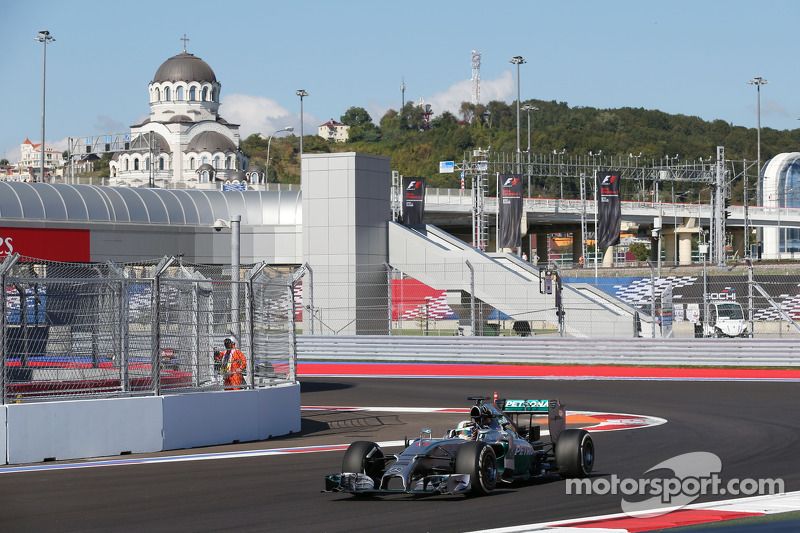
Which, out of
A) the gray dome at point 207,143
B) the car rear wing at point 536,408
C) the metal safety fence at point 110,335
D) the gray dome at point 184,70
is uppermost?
the gray dome at point 184,70

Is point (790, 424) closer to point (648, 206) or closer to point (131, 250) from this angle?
point (131, 250)

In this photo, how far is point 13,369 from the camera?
12.8 meters

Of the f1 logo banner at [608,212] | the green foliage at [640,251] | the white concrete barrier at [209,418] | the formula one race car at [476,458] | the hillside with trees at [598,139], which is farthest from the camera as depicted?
the hillside with trees at [598,139]

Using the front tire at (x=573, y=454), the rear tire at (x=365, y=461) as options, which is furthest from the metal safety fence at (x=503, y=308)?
the rear tire at (x=365, y=461)

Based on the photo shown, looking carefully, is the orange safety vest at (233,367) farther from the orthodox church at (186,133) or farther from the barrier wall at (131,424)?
the orthodox church at (186,133)

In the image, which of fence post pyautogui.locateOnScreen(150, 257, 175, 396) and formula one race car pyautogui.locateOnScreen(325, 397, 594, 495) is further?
fence post pyautogui.locateOnScreen(150, 257, 175, 396)

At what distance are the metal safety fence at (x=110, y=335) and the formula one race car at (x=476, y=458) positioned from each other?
4.11 m

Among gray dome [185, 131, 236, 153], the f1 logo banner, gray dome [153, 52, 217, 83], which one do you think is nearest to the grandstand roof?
the f1 logo banner

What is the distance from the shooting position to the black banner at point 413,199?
5094 cm

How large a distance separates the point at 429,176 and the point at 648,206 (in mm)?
65234

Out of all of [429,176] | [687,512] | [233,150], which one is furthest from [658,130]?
[687,512]

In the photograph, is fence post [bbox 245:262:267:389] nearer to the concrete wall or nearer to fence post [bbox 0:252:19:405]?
fence post [bbox 0:252:19:405]

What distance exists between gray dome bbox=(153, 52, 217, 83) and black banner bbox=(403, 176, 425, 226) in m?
95.4

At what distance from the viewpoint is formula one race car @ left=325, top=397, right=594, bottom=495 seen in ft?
31.6
